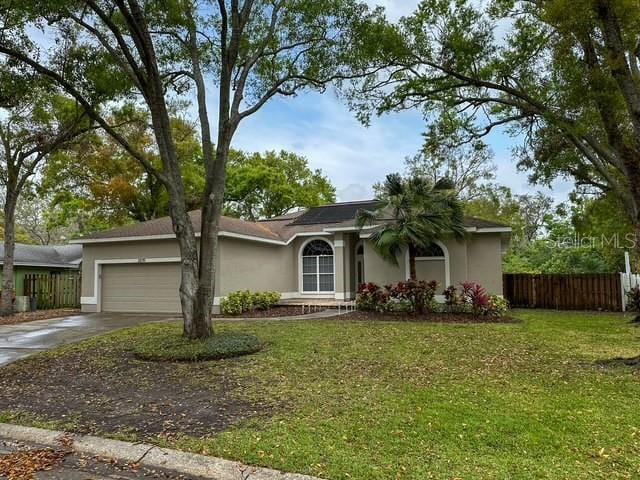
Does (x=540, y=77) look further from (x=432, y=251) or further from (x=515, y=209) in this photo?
(x=515, y=209)

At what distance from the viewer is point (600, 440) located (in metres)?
4.12

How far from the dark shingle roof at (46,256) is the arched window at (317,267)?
1365 centimetres

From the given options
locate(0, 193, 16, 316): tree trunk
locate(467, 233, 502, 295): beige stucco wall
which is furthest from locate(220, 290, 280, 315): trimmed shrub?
locate(0, 193, 16, 316): tree trunk

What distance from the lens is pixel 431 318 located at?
13562 millimetres

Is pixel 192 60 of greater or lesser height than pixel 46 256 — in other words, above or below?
above

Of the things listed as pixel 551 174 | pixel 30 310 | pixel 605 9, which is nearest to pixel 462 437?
pixel 605 9

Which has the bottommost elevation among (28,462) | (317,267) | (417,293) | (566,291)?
(28,462)

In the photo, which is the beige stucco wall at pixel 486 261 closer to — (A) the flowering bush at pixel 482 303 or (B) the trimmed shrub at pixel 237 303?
(A) the flowering bush at pixel 482 303

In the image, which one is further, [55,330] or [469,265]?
[469,265]

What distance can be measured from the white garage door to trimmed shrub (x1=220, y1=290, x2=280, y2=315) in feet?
7.06

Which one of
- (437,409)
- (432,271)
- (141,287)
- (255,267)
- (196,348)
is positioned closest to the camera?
(437,409)

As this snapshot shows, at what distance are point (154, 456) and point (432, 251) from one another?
44.1ft

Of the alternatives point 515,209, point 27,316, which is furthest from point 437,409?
point 515,209

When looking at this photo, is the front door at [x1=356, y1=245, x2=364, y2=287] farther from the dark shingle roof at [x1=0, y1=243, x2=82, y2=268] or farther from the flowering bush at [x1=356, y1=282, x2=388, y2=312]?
the dark shingle roof at [x1=0, y1=243, x2=82, y2=268]
